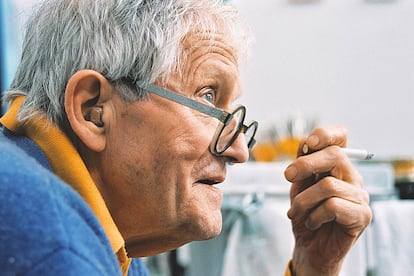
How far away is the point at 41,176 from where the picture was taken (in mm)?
713

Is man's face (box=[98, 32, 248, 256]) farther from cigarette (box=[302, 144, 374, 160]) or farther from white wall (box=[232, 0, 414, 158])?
white wall (box=[232, 0, 414, 158])

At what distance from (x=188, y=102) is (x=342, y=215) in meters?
0.43

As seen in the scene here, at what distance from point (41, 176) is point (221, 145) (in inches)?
15.2

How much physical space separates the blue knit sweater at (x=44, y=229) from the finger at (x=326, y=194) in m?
0.61

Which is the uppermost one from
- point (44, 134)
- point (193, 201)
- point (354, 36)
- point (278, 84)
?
point (354, 36)

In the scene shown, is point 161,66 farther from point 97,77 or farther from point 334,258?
point 334,258

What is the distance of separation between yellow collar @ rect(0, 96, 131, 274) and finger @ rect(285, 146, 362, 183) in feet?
1.37

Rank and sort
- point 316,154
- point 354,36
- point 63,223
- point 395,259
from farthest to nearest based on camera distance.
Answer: point 354,36, point 395,259, point 316,154, point 63,223

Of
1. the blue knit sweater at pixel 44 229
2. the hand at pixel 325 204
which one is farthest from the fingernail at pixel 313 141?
Answer: the blue knit sweater at pixel 44 229

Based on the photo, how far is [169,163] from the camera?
0.99 meters

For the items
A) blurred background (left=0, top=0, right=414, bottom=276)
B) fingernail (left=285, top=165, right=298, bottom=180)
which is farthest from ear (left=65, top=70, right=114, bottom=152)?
blurred background (left=0, top=0, right=414, bottom=276)

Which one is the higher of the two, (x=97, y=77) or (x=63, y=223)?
(x=97, y=77)

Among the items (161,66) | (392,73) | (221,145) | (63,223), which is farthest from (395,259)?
(392,73)

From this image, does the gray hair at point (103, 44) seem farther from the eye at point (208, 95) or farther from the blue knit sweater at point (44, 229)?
the blue knit sweater at point (44, 229)
